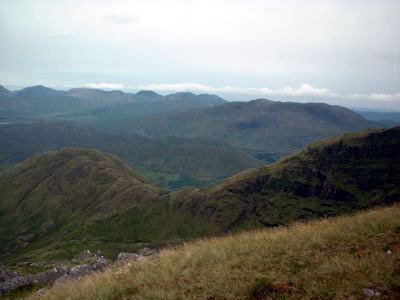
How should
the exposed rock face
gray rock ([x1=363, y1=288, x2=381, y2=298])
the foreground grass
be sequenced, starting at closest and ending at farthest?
gray rock ([x1=363, y1=288, x2=381, y2=298]) → the foreground grass → the exposed rock face

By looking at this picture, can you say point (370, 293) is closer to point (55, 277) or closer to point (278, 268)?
point (278, 268)

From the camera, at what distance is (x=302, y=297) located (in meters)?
12.4

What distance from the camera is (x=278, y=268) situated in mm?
14992

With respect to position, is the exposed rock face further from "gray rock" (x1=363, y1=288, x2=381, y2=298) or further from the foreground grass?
"gray rock" (x1=363, y1=288, x2=381, y2=298)

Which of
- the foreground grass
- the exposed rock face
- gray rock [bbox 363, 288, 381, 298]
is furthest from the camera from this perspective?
the exposed rock face

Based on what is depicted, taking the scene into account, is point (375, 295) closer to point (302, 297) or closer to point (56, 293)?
point (302, 297)

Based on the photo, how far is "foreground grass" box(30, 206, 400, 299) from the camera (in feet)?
42.2

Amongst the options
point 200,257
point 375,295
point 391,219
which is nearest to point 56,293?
point 200,257

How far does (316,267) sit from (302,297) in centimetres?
225

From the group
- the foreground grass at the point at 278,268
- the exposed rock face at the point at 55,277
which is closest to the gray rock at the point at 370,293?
the foreground grass at the point at 278,268

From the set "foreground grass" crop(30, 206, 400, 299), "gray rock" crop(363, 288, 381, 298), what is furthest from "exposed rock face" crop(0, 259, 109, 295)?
"gray rock" crop(363, 288, 381, 298)

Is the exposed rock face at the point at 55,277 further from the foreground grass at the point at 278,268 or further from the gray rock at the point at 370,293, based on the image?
the gray rock at the point at 370,293

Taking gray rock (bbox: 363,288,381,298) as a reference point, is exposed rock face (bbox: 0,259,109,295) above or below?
below

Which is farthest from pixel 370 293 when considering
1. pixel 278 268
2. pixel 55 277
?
pixel 55 277
